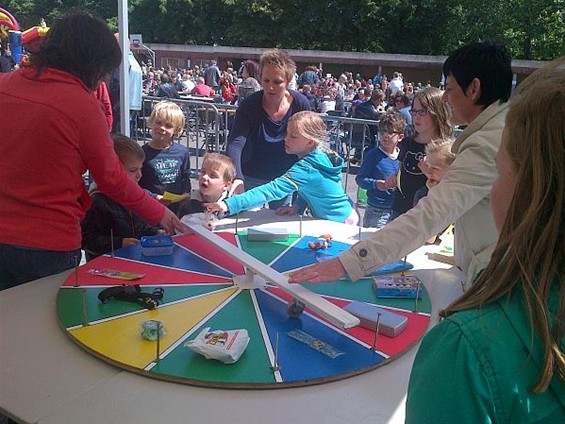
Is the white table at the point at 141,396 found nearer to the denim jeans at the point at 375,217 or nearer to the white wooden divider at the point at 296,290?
the white wooden divider at the point at 296,290

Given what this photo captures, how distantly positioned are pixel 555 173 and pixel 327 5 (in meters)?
44.7

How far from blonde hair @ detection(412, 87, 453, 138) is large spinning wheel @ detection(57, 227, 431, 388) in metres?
1.78

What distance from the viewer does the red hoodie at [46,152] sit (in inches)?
83.6

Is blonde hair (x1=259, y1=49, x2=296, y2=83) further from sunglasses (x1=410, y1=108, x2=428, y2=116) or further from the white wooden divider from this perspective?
the white wooden divider

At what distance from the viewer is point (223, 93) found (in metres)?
17.5

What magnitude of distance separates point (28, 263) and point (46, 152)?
489mm

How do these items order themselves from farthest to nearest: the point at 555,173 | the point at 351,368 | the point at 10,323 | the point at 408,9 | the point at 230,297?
the point at 408,9
the point at 230,297
the point at 10,323
the point at 351,368
the point at 555,173

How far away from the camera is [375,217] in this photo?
483 centimetres

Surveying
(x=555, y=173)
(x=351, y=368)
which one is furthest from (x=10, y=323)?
(x=555, y=173)

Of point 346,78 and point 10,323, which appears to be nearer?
point 10,323

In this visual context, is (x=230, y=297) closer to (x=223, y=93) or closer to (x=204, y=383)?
(x=204, y=383)

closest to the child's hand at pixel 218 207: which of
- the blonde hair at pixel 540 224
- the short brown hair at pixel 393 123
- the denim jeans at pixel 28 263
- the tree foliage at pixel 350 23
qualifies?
the denim jeans at pixel 28 263

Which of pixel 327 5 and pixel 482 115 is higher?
pixel 327 5

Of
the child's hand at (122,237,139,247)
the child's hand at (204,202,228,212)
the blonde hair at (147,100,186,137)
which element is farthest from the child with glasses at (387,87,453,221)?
the child's hand at (122,237,139,247)
